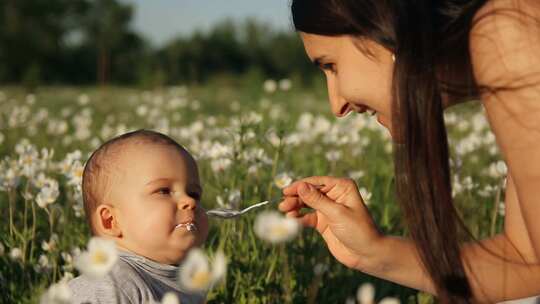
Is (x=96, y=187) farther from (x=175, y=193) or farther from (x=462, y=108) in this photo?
(x=462, y=108)

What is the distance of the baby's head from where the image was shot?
212cm

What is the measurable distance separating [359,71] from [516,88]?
375 mm

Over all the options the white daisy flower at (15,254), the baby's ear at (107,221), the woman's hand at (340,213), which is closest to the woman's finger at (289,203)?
the woman's hand at (340,213)

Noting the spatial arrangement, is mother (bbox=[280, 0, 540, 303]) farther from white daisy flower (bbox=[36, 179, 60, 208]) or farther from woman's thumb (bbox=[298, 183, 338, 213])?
white daisy flower (bbox=[36, 179, 60, 208])

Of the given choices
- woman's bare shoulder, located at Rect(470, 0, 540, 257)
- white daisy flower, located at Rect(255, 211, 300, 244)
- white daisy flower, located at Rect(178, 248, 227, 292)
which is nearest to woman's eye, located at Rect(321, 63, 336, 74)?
woman's bare shoulder, located at Rect(470, 0, 540, 257)

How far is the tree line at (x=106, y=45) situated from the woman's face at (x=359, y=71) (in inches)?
1235

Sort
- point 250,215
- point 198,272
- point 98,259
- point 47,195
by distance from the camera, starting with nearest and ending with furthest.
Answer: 1. point 198,272
2. point 98,259
3. point 47,195
4. point 250,215

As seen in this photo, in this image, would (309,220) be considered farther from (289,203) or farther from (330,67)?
(330,67)

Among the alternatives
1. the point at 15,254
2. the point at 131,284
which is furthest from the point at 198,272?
the point at 15,254

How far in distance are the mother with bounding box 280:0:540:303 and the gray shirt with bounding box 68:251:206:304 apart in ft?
1.52

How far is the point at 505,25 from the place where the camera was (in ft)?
5.86

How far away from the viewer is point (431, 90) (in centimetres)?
172

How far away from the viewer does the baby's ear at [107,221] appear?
219cm

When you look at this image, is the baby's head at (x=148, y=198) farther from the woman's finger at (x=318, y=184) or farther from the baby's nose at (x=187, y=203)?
the woman's finger at (x=318, y=184)
